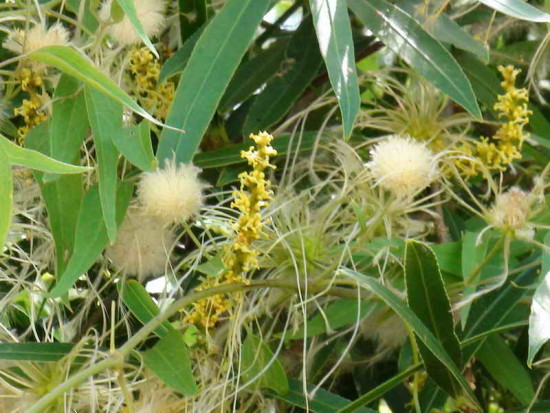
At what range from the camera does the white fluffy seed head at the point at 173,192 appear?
953mm

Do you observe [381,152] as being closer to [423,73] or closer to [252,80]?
[423,73]

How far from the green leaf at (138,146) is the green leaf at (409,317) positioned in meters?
0.17

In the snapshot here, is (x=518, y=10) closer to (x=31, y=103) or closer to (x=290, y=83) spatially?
(x=290, y=83)

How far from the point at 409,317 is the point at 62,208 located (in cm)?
31

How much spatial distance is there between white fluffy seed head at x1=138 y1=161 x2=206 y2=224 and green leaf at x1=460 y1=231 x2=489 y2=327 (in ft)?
0.81

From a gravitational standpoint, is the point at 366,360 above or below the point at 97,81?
below

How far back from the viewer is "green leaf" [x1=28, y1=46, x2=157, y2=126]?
0.88 m

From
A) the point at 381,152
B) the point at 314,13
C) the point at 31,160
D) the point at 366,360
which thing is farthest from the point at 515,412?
the point at 31,160

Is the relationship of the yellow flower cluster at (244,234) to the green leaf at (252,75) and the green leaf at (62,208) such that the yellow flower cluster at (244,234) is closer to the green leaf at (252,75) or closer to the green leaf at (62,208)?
the green leaf at (62,208)

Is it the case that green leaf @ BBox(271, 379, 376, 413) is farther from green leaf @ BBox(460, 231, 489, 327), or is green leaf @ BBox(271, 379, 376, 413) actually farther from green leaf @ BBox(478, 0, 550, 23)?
green leaf @ BBox(478, 0, 550, 23)

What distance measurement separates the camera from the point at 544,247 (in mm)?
987

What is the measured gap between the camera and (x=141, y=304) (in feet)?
3.37

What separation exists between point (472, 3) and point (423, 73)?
0.25 m

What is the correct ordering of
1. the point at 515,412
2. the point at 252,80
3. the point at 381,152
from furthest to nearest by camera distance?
the point at 252,80 → the point at 515,412 → the point at 381,152
